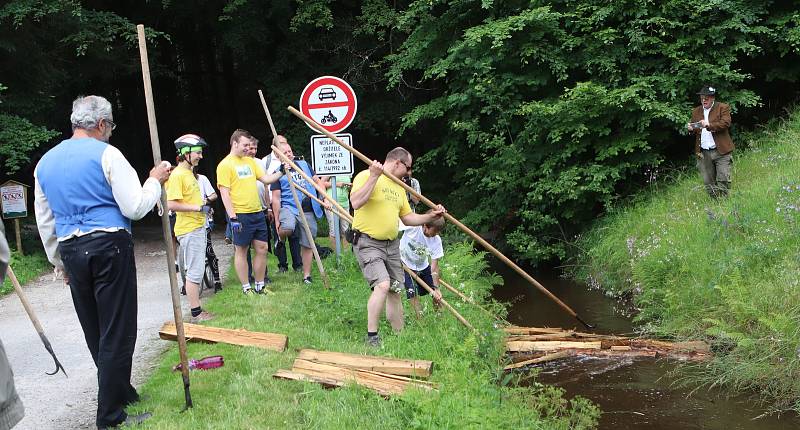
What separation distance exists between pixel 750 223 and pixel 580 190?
4.12m

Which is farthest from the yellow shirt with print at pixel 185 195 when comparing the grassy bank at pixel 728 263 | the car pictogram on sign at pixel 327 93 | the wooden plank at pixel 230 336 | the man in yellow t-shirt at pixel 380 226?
the grassy bank at pixel 728 263

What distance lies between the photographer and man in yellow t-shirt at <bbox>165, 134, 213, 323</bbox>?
7.72 meters

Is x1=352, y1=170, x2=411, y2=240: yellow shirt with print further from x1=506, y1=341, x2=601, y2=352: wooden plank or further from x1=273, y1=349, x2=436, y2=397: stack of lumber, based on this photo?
x1=506, y1=341, x2=601, y2=352: wooden plank

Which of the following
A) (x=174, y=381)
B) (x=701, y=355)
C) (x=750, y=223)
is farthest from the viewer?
(x=750, y=223)

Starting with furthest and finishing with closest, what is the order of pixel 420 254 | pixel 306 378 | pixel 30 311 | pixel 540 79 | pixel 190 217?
pixel 540 79 < pixel 190 217 < pixel 420 254 < pixel 306 378 < pixel 30 311

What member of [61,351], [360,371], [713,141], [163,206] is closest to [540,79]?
[713,141]

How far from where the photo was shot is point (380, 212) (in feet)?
21.6

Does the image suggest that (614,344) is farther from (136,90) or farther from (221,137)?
(136,90)

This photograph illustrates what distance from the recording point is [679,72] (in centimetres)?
1221

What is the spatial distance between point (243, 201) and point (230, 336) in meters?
2.48

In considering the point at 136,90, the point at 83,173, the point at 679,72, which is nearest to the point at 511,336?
the point at 83,173

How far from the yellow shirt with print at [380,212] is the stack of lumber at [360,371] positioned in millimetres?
1201

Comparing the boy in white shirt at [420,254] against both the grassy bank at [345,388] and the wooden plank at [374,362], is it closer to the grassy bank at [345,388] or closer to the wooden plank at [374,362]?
the grassy bank at [345,388]

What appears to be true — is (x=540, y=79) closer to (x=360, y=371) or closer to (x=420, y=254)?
(x=420, y=254)
